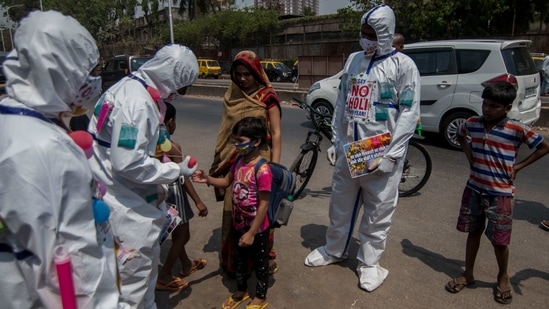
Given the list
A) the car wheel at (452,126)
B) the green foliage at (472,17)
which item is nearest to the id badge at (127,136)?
the car wheel at (452,126)

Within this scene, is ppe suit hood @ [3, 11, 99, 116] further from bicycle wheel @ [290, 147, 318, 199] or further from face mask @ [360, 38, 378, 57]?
bicycle wheel @ [290, 147, 318, 199]

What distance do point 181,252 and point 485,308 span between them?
2272 mm

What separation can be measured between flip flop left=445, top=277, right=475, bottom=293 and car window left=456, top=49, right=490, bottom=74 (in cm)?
524

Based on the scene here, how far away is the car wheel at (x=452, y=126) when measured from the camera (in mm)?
7219

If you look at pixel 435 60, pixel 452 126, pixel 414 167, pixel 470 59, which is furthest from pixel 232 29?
pixel 414 167

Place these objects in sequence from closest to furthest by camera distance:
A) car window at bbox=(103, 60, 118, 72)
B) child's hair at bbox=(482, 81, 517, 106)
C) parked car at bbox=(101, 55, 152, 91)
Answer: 1. child's hair at bbox=(482, 81, 517, 106)
2. parked car at bbox=(101, 55, 152, 91)
3. car window at bbox=(103, 60, 118, 72)

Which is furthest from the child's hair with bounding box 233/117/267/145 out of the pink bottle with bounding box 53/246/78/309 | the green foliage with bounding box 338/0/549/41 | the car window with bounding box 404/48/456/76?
the green foliage with bounding box 338/0/549/41

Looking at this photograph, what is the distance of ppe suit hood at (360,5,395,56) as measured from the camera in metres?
2.76

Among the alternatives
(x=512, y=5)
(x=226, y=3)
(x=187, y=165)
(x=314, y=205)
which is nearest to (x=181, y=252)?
(x=187, y=165)

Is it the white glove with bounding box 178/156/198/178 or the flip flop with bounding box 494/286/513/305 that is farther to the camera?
the flip flop with bounding box 494/286/513/305

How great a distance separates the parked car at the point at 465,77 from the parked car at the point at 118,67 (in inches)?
453

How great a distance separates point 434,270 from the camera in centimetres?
327

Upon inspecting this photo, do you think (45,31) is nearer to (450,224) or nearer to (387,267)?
(387,267)

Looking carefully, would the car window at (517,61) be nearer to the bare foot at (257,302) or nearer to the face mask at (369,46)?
the face mask at (369,46)
